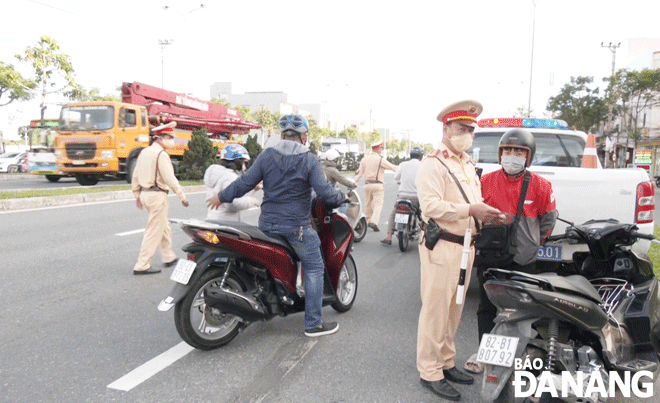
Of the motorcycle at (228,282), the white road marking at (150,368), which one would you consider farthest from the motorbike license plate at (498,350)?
the white road marking at (150,368)

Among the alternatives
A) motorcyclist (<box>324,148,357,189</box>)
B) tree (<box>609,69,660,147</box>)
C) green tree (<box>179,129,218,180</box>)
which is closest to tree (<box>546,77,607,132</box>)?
tree (<box>609,69,660,147</box>)

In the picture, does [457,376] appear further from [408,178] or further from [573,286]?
[408,178]

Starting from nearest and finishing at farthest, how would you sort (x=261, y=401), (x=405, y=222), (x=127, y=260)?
(x=261, y=401) < (x=127, y=260) < (x=405, y=222)

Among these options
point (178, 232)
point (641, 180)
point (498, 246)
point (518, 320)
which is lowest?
point (178, 232)

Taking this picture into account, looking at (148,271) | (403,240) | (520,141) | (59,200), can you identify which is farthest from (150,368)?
(59,200)

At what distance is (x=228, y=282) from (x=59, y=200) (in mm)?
11173

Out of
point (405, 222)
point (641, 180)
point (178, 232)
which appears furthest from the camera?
point (178, 232)

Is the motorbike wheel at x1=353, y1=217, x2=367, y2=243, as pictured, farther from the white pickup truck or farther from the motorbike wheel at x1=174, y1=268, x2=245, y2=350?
the motorbike wheel at x1=174, y1=268, x2=245, y2=350

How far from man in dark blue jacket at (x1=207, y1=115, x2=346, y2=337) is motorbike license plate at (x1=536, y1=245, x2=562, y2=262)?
1869mm

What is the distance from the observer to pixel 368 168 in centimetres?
992

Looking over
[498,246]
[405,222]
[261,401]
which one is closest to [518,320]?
[498,246]

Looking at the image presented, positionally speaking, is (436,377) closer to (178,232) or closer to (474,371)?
(474,371)

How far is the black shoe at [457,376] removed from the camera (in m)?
3.54

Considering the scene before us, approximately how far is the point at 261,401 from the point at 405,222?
527 centimetres
